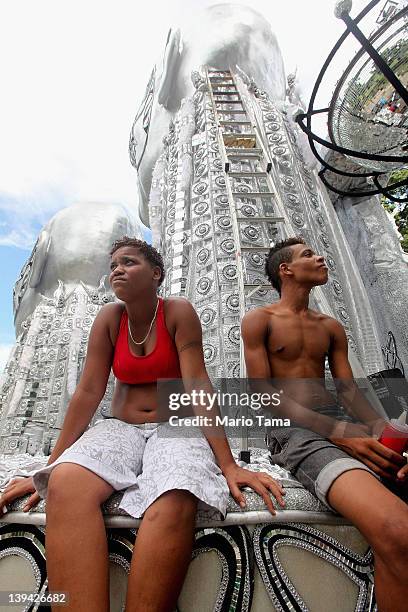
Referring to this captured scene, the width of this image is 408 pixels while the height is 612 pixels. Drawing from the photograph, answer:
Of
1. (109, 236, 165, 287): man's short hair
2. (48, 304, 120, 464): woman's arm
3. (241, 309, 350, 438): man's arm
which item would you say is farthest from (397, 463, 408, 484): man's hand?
(109, 236, 165, 287): man's short hair

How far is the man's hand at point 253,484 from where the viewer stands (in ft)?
4.00

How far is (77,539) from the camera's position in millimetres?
1011

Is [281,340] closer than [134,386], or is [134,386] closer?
[134,386]

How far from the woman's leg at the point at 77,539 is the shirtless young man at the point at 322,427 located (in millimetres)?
601

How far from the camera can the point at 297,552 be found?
3.87 feet

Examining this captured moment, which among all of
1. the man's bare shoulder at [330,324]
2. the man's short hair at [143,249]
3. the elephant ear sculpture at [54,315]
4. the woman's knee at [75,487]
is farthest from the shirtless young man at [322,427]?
the elephant ear sculpture at [54,315]

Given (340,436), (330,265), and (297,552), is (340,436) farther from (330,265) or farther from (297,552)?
(330,265)

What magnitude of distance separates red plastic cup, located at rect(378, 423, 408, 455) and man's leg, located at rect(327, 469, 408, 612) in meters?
0.15

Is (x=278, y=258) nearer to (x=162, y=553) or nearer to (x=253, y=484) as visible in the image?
(x=253, y=484)

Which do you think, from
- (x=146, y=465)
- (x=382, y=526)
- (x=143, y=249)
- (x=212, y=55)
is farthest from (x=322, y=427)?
(x=212, y=55)

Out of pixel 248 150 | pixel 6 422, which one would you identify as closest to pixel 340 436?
pixel 248 150

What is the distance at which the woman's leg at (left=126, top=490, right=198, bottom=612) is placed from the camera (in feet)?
3.16

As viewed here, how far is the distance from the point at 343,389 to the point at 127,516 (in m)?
0.99

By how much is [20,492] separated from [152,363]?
57cm
